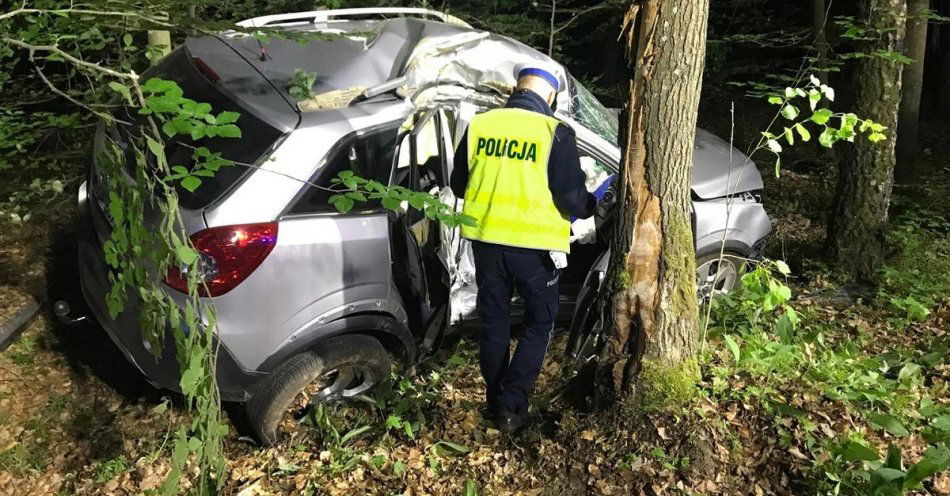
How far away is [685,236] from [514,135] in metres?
0.94

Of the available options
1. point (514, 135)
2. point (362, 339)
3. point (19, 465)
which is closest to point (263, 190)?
point (362, 339)

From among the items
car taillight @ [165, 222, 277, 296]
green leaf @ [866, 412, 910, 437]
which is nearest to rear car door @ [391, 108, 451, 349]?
car taillight @ [165, 222, 277, 296]

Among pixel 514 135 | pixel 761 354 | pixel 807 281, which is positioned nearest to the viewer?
pixel 514 135

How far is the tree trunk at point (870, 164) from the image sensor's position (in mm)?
4848

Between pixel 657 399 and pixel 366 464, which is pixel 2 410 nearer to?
pixel 366 464

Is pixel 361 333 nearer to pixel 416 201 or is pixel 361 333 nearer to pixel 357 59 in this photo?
pixel 416 201

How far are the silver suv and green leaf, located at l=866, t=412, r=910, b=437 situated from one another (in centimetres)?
96

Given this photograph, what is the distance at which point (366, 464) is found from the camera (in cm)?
341

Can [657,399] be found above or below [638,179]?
below

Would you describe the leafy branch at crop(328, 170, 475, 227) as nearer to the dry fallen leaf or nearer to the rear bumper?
the rear bumper

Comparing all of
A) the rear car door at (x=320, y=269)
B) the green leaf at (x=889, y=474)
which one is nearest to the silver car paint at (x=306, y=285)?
the rear car door at (x=320, y=269)

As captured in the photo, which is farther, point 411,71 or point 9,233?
point 9,233

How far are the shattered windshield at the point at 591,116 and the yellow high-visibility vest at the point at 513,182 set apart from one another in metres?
1.08

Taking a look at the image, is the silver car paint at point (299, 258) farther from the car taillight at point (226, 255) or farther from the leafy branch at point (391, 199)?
the leafy branch at point (391, 199)
